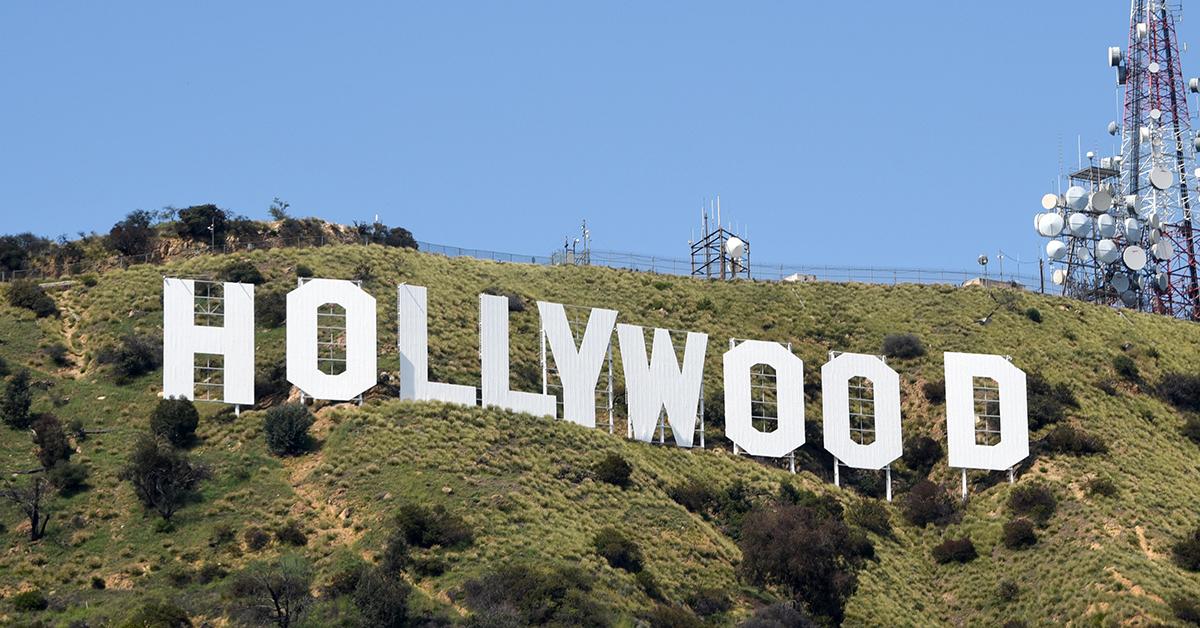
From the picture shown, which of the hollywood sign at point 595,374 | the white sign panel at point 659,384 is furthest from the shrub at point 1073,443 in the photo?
the white sign panel at point 659,384

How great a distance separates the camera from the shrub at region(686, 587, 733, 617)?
2601 inches

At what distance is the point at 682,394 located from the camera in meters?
81.6

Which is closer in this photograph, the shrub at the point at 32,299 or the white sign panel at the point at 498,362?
the white sign panel at the point at 498,362

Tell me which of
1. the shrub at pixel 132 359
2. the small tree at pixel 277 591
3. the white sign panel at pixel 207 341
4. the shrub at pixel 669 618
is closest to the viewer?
the small tree at pixel 277 591

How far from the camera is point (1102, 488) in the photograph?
257ft

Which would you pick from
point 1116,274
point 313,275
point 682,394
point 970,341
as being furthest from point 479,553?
point 1116,274

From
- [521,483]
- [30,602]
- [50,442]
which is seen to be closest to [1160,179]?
[521,483]

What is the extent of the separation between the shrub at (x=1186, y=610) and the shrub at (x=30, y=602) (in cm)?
3790

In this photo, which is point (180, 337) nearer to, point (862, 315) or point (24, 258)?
point (24, 258)

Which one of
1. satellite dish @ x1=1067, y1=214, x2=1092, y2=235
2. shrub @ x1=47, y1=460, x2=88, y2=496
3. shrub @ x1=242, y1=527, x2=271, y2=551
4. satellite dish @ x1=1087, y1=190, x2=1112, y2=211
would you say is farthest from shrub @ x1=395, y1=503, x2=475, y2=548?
satellite dish @ x1=1087, y1=190, x2=1112, y2=211

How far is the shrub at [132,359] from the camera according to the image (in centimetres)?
8025

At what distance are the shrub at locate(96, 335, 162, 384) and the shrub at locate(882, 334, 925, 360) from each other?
34353mm

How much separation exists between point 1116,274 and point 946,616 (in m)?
40.2

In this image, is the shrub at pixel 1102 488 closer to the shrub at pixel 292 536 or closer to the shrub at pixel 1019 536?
the shrub at pixel 1019 536
